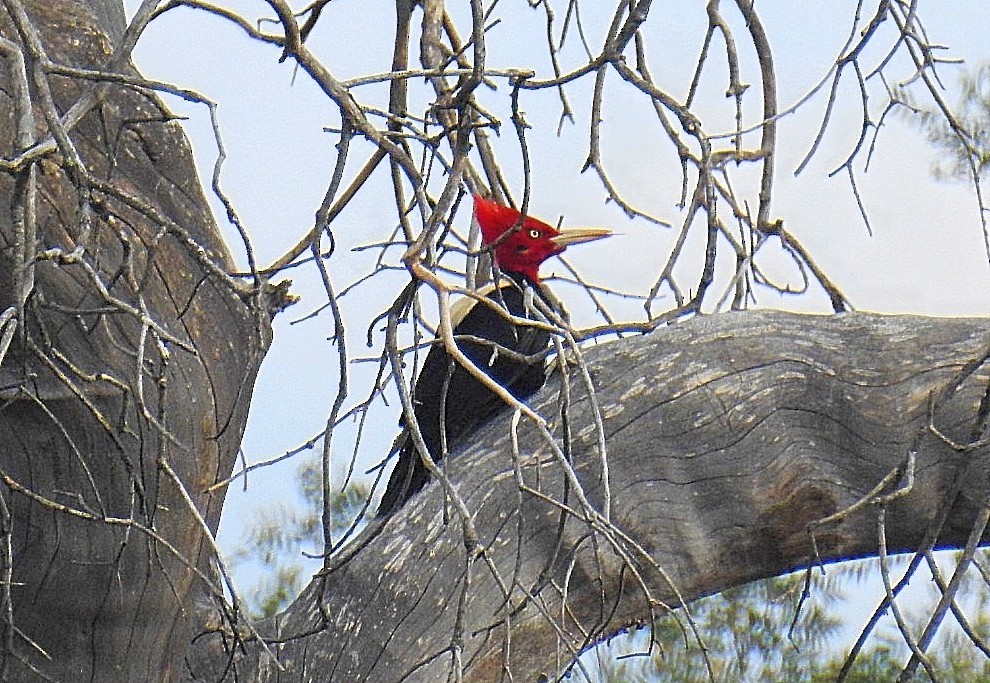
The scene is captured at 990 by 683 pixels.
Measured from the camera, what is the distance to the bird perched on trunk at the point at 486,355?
9.61 feet

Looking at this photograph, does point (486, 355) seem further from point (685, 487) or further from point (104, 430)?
point (104, 430)

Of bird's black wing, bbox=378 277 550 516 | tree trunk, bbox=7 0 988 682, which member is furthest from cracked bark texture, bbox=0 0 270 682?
bird's black wing, bbox=378 277 550 516

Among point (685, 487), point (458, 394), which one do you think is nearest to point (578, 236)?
point (458, 394)

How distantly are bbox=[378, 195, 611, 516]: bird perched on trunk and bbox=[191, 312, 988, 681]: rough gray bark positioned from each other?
304 millimetres

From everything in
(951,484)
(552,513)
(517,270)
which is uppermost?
(517,270)

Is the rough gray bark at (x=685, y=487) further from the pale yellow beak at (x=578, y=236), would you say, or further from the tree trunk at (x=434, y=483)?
the pale yellow beak at (x=578, y=236)

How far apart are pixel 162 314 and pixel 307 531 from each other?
2.88 m

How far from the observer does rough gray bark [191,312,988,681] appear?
2.34 meters

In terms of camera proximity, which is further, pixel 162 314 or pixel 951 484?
pixel 951 484

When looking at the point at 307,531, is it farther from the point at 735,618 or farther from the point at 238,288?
the point at 238,288

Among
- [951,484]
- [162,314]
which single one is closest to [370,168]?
[162,314]

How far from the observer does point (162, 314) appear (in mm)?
2246

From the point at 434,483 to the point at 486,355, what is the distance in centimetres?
92

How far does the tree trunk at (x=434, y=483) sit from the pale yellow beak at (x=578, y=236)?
823mm
